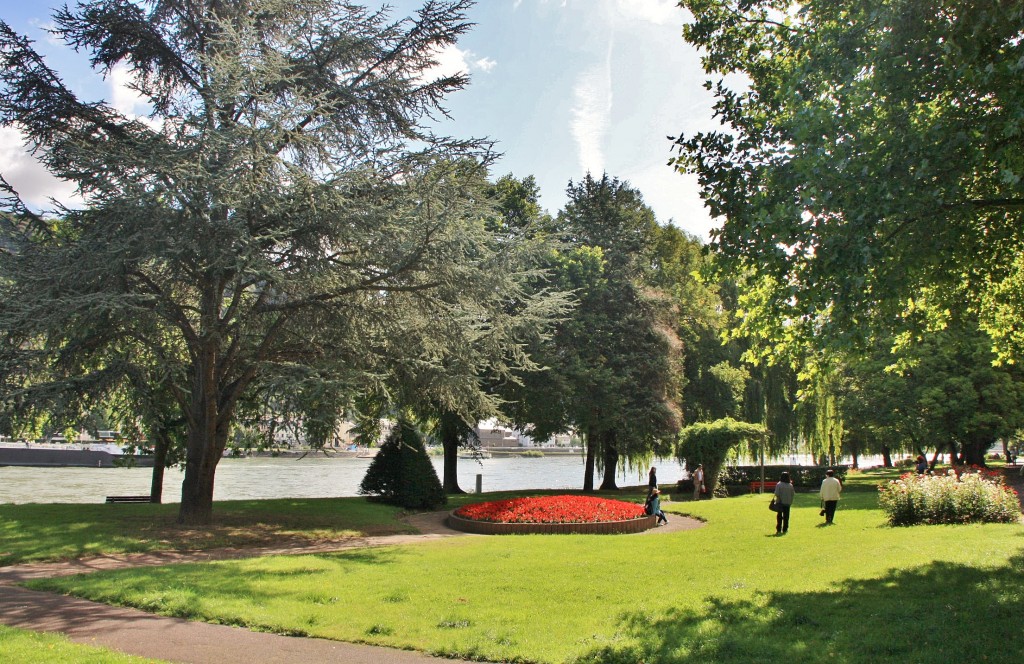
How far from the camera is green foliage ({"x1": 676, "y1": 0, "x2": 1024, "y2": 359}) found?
8.35 meters

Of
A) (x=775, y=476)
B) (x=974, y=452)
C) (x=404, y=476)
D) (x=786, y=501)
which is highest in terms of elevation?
(x=974, y=452)

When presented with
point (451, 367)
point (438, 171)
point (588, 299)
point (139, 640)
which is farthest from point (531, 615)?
point (588, 299)

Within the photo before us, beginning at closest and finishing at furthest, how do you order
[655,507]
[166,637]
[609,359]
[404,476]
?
[166,637]
[655,507]
[404,476]
[609,359]

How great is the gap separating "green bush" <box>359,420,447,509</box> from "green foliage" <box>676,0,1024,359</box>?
1436cm

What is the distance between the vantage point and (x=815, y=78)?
10.2m

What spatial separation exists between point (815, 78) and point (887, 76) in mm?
1245

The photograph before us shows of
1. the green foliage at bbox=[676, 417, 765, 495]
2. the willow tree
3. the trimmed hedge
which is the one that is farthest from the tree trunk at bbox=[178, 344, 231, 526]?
the trimmed hedge

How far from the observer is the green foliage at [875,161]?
8.35 metres

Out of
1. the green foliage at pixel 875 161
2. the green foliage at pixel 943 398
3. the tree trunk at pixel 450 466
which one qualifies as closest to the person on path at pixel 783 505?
the green foliage at pixel 875 161

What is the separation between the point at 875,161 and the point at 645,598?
6.12 m

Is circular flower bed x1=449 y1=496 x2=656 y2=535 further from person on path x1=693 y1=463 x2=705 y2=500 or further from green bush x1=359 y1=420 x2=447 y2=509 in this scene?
person on path x1=693 y1=463 x2=705 y2=500

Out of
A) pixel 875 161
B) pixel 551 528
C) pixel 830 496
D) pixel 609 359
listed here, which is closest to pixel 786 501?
pixel 830 496

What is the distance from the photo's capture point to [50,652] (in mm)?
6324

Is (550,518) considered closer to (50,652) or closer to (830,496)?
(830,496)
